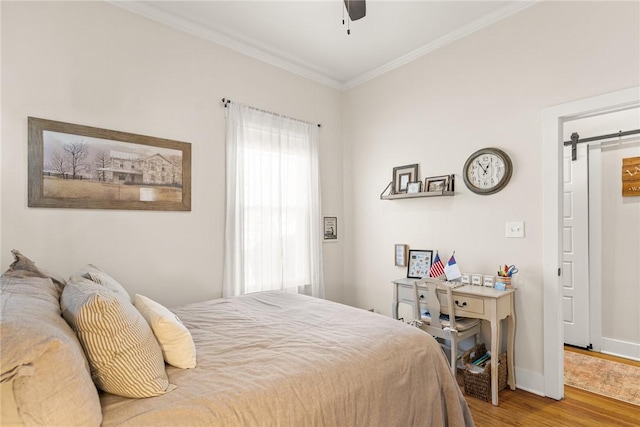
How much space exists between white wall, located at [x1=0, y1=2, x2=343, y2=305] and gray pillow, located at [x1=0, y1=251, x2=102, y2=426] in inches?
57.9

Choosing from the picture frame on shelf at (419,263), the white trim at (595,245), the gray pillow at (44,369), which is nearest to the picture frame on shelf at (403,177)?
the picture frame on shelf at (419,263)

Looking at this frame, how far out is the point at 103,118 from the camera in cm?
241

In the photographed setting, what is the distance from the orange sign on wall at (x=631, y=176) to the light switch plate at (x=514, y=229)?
151 cm

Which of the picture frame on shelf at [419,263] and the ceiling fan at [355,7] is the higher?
the ceiling fan at [355,7]

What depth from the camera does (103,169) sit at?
240cm

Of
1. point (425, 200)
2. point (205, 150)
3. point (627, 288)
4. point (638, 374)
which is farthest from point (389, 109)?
point (638, 374)

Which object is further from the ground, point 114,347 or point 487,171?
point 487,171

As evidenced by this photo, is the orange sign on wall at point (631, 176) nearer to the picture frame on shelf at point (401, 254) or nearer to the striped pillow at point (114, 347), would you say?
the picture frame on shelf at point (401, 254)

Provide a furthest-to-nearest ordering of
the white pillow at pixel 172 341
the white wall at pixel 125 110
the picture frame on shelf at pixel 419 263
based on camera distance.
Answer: the picture frame on shelf at pixel 419 263, the white wall at pixel 125 110, the white pillow at pixel 172 341

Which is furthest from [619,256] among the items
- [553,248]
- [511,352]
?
[511,352]

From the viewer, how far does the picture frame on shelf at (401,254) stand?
11.2ft

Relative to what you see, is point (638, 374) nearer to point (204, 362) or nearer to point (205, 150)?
point (204, 362)

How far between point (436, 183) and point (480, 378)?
1.72 meters

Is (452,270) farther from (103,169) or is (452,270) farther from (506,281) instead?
(103,169)
